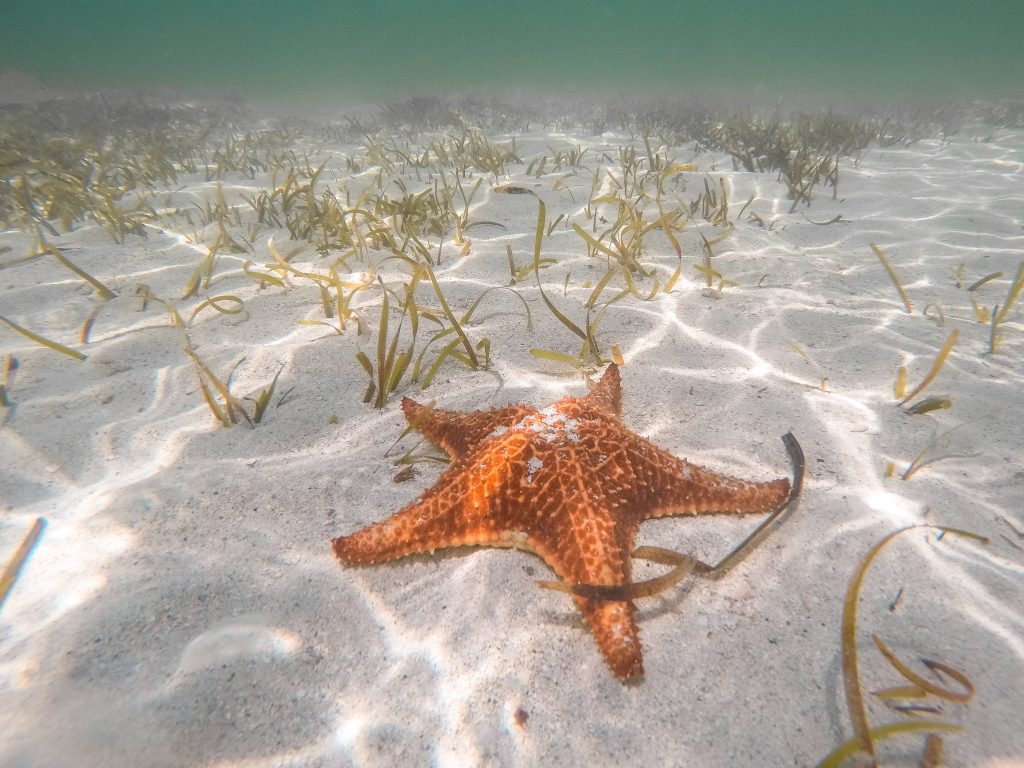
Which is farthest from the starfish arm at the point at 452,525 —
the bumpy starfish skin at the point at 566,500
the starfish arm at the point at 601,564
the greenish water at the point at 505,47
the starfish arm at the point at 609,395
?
the greenish water at the point at 505,47

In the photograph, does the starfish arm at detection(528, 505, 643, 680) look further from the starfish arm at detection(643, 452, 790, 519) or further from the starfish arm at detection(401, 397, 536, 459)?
the starfish arm at detection(401, 397, 536, 459)

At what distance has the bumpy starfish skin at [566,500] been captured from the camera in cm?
168

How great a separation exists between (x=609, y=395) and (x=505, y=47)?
96245 mm

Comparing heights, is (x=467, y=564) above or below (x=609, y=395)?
below

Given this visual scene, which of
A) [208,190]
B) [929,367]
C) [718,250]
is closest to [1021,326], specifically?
[929,367]

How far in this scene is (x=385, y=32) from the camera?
85.4m

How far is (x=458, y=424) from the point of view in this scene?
229cm

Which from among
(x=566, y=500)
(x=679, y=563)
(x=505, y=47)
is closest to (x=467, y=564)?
(x=566, y=500)

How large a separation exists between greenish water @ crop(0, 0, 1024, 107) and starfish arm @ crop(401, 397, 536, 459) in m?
30.9

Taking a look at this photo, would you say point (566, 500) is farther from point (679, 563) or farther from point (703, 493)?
point (703, 493)

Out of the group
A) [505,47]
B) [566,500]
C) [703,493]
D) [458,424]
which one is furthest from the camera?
[505,47]

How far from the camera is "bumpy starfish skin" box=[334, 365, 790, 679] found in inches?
66.1

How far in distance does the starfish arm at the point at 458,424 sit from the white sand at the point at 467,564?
238mm

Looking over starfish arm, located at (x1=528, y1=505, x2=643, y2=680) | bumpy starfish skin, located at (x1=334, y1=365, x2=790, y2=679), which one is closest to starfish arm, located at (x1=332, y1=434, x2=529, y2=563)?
bumpy starfish skin, located at (x1=334, y1=365, x2=790, y2=679)
